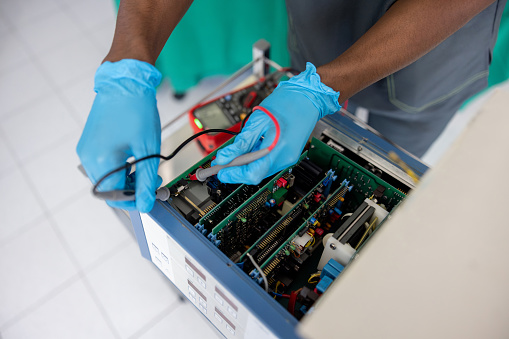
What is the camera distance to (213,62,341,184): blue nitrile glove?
35.5 inches

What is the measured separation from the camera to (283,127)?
95 centimetres

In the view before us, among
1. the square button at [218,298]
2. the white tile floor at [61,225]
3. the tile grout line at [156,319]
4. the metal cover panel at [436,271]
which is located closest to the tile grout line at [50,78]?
the white tile floor at [61,225]

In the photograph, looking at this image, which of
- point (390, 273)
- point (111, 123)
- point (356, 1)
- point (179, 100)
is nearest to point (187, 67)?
point (179, 100)

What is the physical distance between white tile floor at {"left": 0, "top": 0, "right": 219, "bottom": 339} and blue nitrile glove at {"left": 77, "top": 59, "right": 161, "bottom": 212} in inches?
27.8

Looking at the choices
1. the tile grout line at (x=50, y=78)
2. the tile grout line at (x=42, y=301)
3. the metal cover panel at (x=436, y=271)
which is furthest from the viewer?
the tile grout line at (x=50, y=78)

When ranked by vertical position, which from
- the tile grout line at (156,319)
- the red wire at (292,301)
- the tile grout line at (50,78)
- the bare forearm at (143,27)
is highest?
the tile grout line at (50,78)

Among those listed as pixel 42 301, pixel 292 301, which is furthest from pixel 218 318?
pixel 42 301

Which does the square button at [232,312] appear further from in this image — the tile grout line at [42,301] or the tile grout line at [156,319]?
the tile grout line at [42,301]

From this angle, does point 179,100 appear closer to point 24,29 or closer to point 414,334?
point 24,29

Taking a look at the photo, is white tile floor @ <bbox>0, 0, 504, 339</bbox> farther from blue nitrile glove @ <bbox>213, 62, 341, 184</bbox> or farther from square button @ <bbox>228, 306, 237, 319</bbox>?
blue nitrile glove @ <bbox>213, 62, 341, 184</bbox>

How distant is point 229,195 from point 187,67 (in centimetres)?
153

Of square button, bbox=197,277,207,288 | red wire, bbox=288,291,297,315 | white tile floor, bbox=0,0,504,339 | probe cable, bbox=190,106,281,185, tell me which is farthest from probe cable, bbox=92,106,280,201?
white tile floor, bbox=0,0,504,339

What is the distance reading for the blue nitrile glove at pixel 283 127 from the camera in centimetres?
90

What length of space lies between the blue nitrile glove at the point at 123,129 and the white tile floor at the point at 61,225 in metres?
0.71
